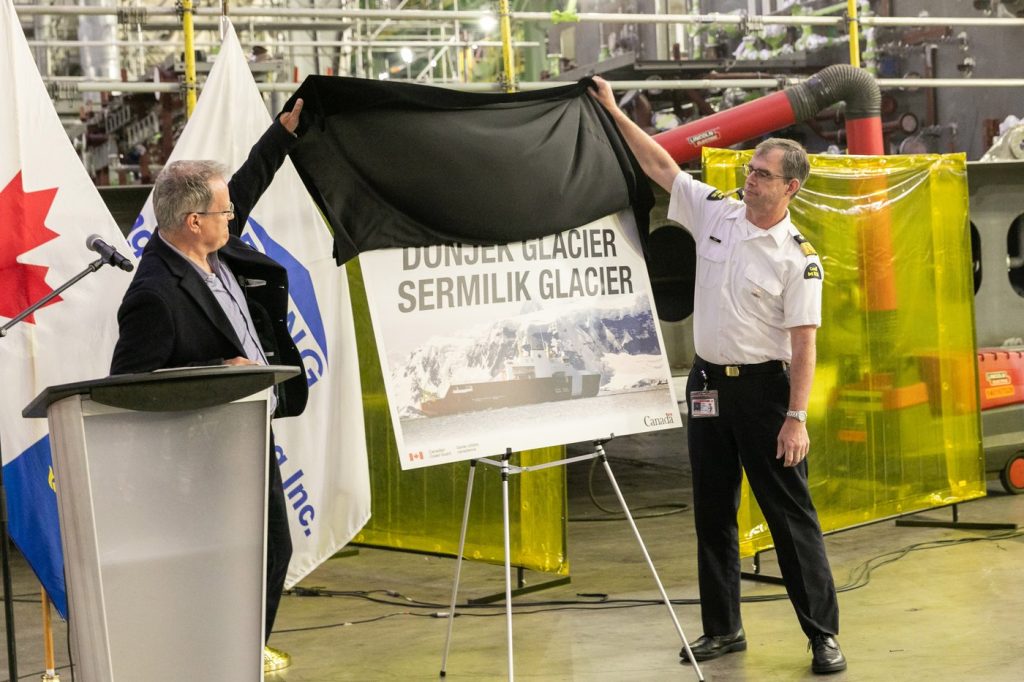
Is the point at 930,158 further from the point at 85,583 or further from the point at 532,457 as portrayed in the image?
the point at 85,583

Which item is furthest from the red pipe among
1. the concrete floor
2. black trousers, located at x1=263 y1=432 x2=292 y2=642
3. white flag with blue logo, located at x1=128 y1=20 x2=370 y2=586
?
black trousers, located at x1=263 y1=432 x2=292 y2=642

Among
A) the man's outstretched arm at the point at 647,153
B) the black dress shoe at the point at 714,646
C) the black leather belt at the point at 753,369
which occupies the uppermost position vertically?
the man's outstretched arm at the point at 647,153

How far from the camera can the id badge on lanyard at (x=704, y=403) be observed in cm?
501

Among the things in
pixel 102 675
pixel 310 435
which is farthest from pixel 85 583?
pixel 310 435

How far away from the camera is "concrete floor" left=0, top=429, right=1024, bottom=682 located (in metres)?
5.09

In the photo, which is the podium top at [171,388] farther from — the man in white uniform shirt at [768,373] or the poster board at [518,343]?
the man in white uniform shirt at [768,373]

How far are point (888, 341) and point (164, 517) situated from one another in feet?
16.0

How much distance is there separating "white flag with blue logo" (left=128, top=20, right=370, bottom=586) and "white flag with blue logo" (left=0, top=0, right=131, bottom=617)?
0.66m

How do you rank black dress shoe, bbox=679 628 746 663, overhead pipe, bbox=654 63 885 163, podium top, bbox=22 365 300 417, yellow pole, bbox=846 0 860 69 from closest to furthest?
podium top, bbox=22 365 300 417, black dress shoe, bbox=679 628 746 663, overhead pipe, bbox=654 63 885 163, yellow pole, bbox=846 0 860 69

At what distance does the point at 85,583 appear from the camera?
10.7ft

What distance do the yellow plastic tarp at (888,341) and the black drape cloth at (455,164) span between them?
92 cm

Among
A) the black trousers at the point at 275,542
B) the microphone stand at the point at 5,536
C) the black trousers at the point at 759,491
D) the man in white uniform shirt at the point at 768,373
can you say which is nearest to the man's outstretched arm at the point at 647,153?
the man in white uniform shirt at the point at 768,373

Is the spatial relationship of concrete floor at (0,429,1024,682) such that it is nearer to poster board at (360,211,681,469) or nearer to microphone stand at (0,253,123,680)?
microphone stand at (0,253,123,680)

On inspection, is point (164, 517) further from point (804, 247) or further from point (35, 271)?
point (804, 247)
